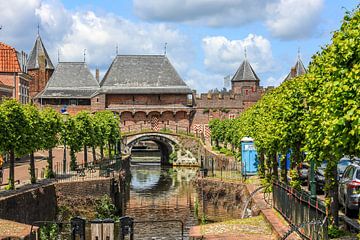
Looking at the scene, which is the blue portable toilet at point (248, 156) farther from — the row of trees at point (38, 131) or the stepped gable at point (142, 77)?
the stepped gable at point (142, 77)

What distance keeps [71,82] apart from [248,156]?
42.3m

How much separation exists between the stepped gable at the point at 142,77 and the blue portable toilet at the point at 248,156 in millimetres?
35836

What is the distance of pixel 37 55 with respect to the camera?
85875 millimetres

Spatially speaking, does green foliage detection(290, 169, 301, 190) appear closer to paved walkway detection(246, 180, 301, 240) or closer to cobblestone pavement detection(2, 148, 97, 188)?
paved walkway detection(246, 180, 301, 240)

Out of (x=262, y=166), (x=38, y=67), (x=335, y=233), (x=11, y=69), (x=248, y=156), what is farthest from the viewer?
(x=38, y=67)

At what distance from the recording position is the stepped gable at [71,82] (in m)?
74.4

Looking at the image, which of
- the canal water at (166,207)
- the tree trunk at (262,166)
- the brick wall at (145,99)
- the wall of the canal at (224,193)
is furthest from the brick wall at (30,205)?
the brick wall at (145,99)

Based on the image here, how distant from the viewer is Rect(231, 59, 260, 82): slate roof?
90.8m

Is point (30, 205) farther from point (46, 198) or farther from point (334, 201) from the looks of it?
point (334, 201)

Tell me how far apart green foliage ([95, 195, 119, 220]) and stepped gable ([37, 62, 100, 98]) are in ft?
134

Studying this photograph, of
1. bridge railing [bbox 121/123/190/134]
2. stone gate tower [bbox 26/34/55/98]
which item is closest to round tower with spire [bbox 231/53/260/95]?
bridge railing [bbox 121/123/190/134]

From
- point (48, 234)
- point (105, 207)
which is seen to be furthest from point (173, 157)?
point (48, 234)

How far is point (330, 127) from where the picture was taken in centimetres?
1173

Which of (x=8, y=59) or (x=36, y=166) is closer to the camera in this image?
(x=36, y=166)
